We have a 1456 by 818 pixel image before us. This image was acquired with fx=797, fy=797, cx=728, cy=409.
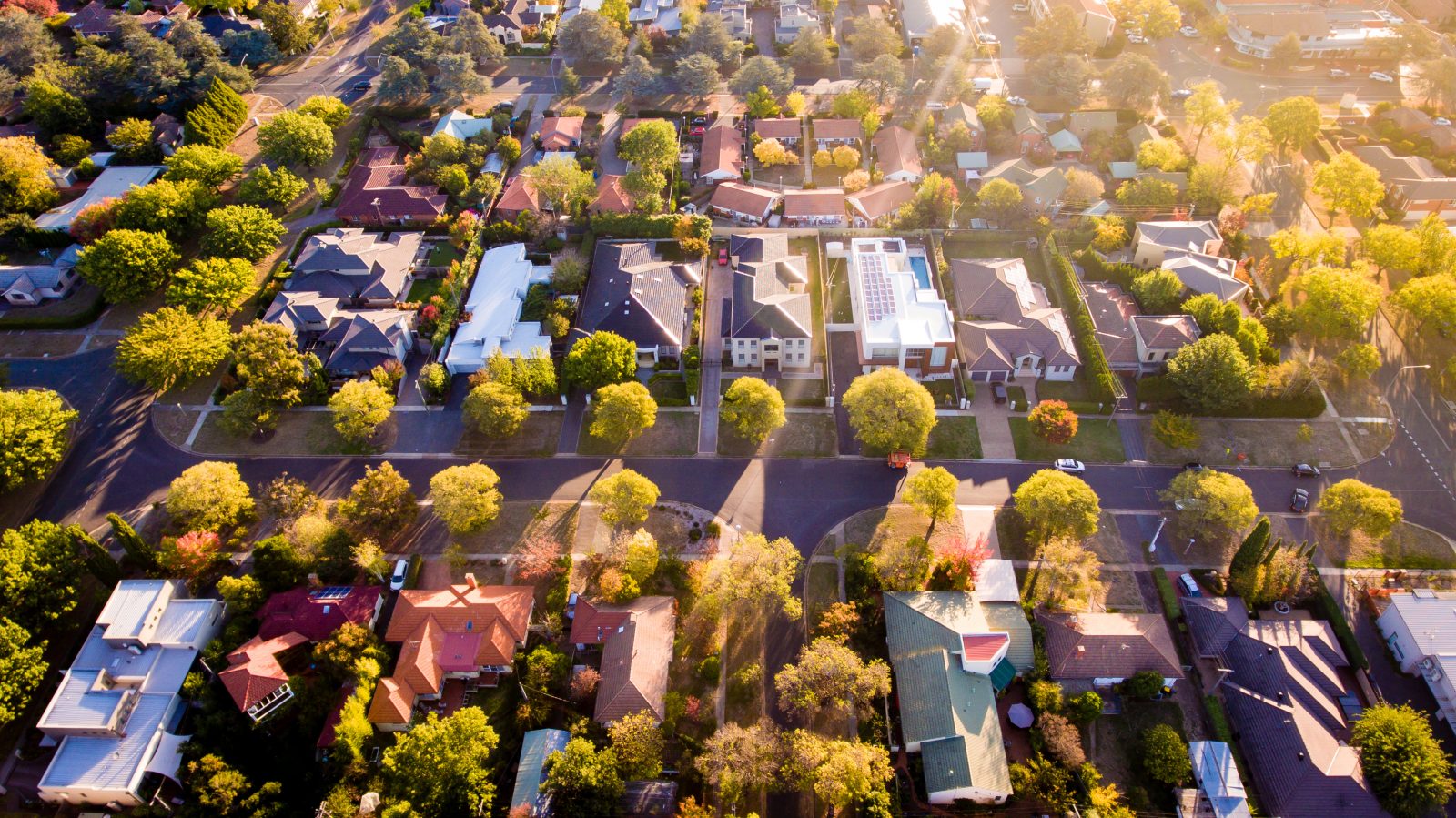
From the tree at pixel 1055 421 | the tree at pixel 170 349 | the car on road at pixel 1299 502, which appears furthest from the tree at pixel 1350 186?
the tree at pixel 170 349

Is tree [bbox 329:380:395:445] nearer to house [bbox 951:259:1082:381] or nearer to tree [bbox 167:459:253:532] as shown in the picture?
tree [bbox 167:459:253:532]

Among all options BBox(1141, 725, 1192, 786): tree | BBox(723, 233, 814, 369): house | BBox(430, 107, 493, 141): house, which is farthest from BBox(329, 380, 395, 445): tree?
BBox(1141, 725, 1192, 786): tree

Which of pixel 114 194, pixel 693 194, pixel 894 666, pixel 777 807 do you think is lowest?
pixel 777 807

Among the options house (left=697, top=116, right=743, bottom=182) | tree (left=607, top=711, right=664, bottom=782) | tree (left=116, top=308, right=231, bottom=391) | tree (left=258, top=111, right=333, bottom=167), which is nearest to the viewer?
tree (left=607, top=711, right=664, bottom=782)

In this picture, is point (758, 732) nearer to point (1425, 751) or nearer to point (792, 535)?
A: point (792, 535)

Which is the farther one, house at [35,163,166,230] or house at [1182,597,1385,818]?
house at [35,163,166,230]

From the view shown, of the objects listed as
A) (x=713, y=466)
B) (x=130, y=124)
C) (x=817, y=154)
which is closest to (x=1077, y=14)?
(x=817, y=154)
